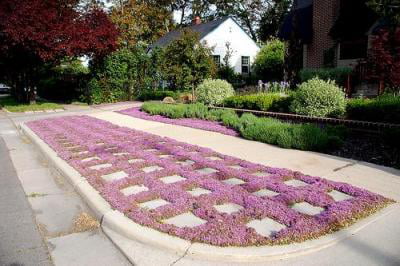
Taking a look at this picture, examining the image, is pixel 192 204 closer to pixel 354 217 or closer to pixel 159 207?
pixel 159 207

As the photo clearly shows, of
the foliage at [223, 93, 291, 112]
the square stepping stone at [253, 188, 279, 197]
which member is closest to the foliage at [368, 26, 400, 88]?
the foliage at [223, 93, 291, 112]

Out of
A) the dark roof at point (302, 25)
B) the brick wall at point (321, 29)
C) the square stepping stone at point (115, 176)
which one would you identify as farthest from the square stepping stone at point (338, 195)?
the dark roof at point (302, 25)

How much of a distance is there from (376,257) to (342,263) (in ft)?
1.23

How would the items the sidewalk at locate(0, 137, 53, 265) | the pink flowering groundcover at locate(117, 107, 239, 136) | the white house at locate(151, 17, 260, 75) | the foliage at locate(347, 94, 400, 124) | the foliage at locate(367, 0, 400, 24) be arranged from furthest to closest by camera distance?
the white house at locate(151, 17, 260, 75) → the foliage at locate(367, 0, 400, 24) → the pink flowering groundcover at locate(117, 107, 239, 136) → the foliage at locate(347, 94, 400, 124) → the sidewalk at locate(0, 137, 53, 265)

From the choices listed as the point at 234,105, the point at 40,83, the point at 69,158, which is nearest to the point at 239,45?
the point at 40,83

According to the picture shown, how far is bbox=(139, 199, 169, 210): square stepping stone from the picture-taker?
4.61 meters

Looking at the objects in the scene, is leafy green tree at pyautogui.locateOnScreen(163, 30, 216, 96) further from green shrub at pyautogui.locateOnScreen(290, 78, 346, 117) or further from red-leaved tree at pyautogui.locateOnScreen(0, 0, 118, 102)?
green shrub at pyautogui.locateOnScreen(290, 78, 346, 117)

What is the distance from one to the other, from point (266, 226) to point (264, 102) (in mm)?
8358

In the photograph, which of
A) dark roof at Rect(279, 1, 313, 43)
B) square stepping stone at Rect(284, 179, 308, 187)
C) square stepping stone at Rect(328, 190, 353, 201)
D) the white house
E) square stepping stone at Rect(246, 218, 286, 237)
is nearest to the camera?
square stepping stone at Rect(246, 218, 286, 237)

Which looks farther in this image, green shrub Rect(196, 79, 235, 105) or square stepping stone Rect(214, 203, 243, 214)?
green shrub Rect(196, 79, 235, 105)

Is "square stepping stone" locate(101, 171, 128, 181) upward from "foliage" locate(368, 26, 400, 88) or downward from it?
downward

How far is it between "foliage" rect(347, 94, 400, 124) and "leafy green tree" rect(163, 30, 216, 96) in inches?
347

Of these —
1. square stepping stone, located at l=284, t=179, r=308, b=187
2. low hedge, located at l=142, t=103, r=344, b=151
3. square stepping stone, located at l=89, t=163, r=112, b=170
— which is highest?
low hedge, located at l=142, t=103, r=344, b=151

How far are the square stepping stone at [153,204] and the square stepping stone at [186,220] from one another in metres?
0.43
